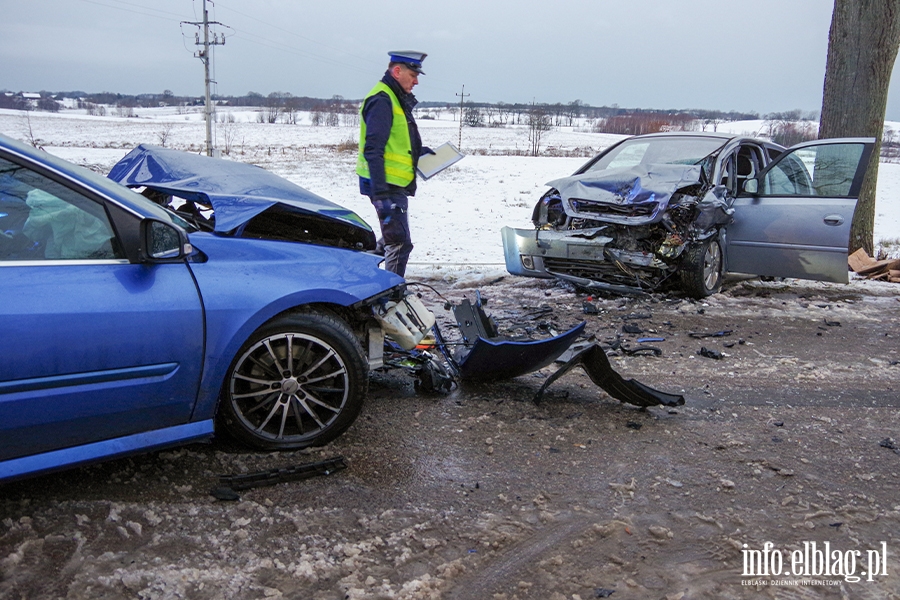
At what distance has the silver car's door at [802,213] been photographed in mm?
6699

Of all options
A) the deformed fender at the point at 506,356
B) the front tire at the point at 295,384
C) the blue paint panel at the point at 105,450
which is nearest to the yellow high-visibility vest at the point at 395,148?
the deformed fender at the point at 506,356

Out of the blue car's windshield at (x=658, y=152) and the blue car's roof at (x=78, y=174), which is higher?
the blue car's windshield at (x=658, y=152)

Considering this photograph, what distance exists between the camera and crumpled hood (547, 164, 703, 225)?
21.6 feet

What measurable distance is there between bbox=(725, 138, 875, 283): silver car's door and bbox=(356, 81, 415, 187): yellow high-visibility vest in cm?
379

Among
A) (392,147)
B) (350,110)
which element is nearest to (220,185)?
(392,147)

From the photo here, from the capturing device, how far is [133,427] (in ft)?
9.18

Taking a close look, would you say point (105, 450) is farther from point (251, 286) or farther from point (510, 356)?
point (510, 356)

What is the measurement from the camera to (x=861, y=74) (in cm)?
854

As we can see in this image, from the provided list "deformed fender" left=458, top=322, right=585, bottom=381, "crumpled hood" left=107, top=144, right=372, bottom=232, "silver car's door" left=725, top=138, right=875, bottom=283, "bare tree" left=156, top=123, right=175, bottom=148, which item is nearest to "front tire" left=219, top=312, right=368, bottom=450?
"crumpled hood" left=107, top=144, right=372, bottom=232

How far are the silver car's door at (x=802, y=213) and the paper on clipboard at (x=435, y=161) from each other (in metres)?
3.27

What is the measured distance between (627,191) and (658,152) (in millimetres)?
1086

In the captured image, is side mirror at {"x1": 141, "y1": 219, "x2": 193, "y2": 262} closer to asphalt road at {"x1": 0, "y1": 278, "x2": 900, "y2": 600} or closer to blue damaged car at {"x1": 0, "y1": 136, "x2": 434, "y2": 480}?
blue damaged car at {"x1": 0, "y1": 136, "x2": 434, "y2": 480}

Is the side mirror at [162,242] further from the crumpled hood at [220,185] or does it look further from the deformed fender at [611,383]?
the deformed fender at [611,383]

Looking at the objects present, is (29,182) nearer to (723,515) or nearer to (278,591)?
(278,591)
